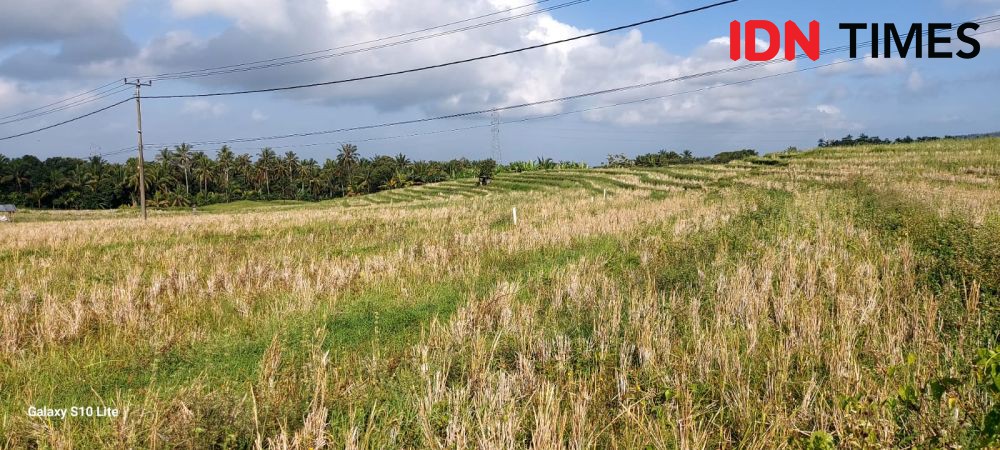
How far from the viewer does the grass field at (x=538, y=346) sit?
11.0 feet

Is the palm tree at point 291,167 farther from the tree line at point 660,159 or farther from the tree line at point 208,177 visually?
the tree line at point 660,159

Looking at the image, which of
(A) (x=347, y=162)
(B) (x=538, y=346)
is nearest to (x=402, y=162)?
(A) (x=347, y=162)

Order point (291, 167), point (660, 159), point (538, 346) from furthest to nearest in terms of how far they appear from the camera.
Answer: point (291, 167) → point (660, 159) → point (538, 346)

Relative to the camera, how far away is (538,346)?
477 cm

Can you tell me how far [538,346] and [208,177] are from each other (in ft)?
351

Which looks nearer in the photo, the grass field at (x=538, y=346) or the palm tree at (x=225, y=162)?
the grass field at (x=538, y=346)

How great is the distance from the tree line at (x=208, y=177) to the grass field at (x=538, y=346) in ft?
219

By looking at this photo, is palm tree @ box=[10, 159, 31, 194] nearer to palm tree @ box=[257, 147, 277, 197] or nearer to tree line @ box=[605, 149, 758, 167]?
palm tree @ box=[257, 147, 277, 197]

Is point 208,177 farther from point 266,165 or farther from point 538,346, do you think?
point 538,346

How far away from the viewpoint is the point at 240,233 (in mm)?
18469

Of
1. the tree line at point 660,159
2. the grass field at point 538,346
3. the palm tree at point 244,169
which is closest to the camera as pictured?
the grass field at point 538,346

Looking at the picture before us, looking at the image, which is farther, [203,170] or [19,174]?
[203,170]

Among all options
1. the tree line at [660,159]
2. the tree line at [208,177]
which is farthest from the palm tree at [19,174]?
the tree line at [660,159]

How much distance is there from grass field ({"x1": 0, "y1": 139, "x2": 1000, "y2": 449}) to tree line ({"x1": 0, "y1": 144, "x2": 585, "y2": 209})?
6668 centimetres
